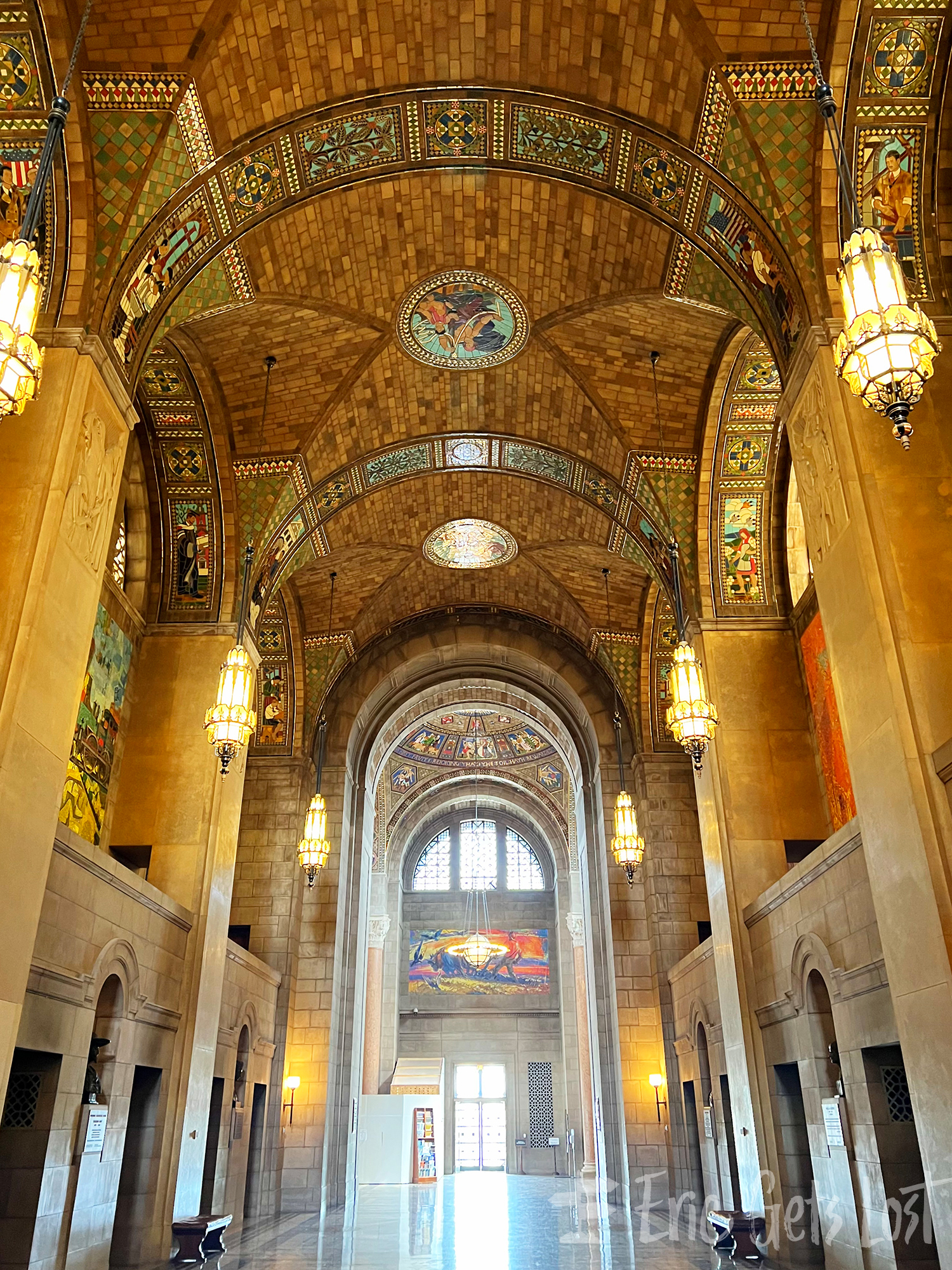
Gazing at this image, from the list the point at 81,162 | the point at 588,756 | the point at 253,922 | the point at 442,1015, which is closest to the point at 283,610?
the point at 253,922

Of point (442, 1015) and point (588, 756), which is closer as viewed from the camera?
point (588, 756)

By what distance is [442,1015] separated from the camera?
29.0 meters

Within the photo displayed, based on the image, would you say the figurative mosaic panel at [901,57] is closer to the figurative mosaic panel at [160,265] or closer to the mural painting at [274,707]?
the figurative mosaic panel at [160,265]

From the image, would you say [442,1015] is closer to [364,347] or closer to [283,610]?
[283,610]

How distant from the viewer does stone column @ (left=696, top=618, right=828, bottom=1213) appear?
10.2 m

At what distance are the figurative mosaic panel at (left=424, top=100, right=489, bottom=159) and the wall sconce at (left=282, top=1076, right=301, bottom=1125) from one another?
13799mm

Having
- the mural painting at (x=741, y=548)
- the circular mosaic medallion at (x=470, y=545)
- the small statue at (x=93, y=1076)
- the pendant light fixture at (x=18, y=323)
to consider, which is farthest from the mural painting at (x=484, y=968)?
the pendant light fixture at (x=18, y=323)

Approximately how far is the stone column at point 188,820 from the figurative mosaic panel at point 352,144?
5.59 metres

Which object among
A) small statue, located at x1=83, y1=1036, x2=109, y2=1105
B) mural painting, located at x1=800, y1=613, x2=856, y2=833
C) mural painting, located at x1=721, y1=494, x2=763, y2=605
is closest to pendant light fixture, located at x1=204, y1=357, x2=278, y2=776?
small statue, located at x1=83, y1=1036, x2=109, y2=1105

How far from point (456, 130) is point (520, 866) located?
2539 cm

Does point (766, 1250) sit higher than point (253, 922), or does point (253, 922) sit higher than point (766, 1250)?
point (253, 922)

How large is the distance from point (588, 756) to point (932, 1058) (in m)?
13.1

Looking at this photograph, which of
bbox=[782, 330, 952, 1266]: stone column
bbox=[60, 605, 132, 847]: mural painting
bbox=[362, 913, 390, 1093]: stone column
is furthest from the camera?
bbox=[362, 913, 390, 1093]: stone column

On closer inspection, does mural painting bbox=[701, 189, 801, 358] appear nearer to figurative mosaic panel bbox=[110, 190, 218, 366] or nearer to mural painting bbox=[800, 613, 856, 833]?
mural painting bbox=[800, 613, 856, 833]
